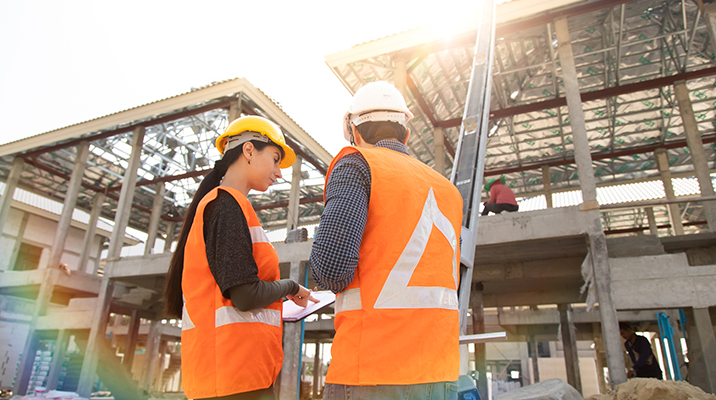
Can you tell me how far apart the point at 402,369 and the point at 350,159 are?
692mm

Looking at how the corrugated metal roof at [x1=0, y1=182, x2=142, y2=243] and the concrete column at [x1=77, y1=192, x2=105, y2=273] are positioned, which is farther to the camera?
the corrugated metal roof at [x1=0, y1=182, x2=142, y2=243]

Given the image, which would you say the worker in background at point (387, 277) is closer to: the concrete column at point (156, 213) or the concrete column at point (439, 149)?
the concrete column at point (439, 149)

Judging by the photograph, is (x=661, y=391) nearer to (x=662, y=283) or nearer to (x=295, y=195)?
(x=662, y=283)

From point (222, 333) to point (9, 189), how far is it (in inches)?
835

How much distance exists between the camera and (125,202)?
14.6 meters

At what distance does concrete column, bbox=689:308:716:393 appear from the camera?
7836 millimetres

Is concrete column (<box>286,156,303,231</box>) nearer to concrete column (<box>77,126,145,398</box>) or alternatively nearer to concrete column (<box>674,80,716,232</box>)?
Answer: concrete column (<box>77,126,145,398</box>)

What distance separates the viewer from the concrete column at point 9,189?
17266 mm

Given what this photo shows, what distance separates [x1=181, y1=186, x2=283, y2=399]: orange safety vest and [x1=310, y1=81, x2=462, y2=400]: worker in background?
0.39m

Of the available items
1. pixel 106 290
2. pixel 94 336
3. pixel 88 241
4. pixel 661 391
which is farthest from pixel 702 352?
pixel 88 241

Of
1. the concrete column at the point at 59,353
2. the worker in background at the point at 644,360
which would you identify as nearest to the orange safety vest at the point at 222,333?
the worker in background at the point at 644,360

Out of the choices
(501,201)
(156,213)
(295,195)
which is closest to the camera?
(501,201)

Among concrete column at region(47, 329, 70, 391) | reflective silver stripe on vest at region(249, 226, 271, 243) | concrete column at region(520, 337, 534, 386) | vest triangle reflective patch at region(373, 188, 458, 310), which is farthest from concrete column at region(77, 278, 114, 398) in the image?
concrete column at region(520, 337, 534, 386)

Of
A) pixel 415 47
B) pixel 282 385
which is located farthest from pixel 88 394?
pixel 415 47
